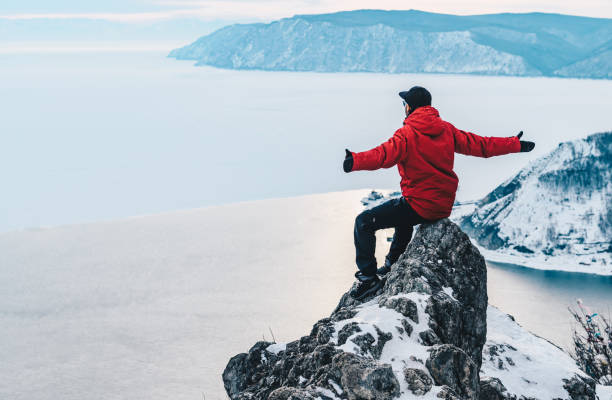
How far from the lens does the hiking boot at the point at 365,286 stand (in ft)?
21.7

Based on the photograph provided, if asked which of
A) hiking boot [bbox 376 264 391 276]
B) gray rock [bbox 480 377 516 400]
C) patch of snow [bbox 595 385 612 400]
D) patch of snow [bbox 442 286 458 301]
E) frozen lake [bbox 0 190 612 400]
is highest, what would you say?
patch of snow [bbox 442 286 458 301]

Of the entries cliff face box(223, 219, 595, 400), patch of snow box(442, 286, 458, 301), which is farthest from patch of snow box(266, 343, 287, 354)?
patch of snow box(442, 286, 458, 301)

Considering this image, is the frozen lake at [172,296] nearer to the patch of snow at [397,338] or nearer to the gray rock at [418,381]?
the patch of snow at [397,338]

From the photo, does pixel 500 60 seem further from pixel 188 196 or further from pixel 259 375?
pixel 259 375

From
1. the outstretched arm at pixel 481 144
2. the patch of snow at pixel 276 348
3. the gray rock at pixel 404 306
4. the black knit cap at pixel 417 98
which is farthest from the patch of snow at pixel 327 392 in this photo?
the black knit cap at pixel 417 98

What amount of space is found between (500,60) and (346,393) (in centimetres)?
20857

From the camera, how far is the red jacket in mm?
5852

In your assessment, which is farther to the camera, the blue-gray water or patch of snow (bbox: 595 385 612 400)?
the blue-gray water

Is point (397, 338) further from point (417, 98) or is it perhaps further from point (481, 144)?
point (417, 98)

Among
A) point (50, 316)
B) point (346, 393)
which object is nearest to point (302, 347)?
point (346, 393)

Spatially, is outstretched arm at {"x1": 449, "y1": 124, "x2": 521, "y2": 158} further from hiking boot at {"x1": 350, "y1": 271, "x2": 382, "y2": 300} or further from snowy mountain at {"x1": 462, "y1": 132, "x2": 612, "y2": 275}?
snowy mountain at {"x1": 462, "y1": 132, "x2": 612, "y2": 275}

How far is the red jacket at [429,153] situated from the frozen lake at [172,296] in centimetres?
2256

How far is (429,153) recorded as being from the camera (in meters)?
5.97

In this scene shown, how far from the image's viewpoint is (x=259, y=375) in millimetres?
6566
